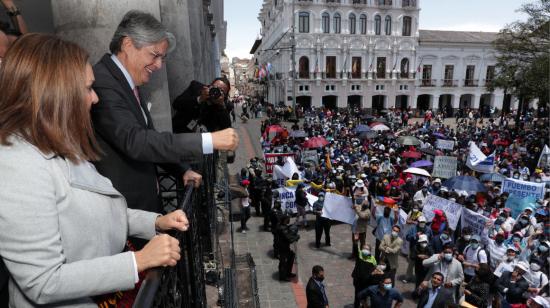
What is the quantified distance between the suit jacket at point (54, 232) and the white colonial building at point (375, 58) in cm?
4568

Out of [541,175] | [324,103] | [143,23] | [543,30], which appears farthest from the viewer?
[324,103]

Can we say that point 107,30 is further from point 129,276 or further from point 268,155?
point 268,155

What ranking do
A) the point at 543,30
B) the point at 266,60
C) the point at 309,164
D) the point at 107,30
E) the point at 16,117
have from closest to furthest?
the point at 16,117 → the point at 107,30 → the point at 309,164 → the point at 543,30 → the point at 266,60

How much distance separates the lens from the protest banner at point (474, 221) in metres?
9.25

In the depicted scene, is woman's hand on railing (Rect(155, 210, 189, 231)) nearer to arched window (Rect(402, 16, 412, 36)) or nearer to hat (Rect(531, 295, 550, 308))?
hat (Rect(531, 295, 550, 308))

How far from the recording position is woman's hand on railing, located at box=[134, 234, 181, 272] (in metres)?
1.53

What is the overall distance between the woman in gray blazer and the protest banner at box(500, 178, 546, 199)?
41.1 ft

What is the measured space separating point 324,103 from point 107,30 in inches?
1846

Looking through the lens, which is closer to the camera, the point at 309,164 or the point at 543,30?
the point at 309,164

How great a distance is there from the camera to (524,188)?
11.4m

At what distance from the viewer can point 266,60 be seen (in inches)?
2532

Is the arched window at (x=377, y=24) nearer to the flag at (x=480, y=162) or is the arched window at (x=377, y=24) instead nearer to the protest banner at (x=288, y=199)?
the flag at (x=480, y=162)

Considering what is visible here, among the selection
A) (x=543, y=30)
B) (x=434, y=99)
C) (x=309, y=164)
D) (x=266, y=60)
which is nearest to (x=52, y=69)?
(x=309, y=164)

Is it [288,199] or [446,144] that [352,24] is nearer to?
[446,144]
